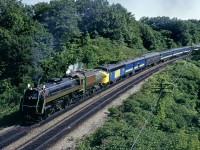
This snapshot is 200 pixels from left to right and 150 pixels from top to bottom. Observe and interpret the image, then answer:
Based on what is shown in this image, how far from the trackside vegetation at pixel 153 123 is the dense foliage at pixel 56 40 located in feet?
32.7

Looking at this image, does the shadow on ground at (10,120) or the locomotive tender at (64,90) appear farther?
the shadow on ground at (10,120)

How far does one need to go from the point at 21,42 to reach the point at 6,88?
20.2 ft

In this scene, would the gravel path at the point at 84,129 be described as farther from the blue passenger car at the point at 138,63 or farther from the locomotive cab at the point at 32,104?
the blue passenger car at the point at 138,63

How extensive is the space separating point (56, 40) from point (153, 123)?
29.0 meters

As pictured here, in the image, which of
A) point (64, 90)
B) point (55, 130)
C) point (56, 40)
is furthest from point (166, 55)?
point (55, 130)

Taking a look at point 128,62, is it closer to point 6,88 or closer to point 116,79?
point 116,79

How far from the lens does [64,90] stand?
2869cm

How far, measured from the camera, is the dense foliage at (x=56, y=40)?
1522 inches

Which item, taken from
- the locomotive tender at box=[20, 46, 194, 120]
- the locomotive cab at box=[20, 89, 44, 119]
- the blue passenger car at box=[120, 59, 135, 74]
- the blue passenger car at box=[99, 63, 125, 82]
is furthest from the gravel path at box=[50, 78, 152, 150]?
the blue passenger car at box=[120, 59, 135, 74]

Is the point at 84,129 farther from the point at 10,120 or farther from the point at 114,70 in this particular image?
the point at 114,70

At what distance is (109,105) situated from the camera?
3089cm

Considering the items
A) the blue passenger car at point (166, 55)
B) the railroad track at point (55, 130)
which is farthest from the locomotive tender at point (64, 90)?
the blue passenger car at point (166, 55)

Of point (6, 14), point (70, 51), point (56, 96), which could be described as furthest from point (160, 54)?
point (56, 96)

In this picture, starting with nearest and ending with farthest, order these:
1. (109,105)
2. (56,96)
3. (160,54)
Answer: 1. (56,96)
2. (109,105)
3. (160,54)
